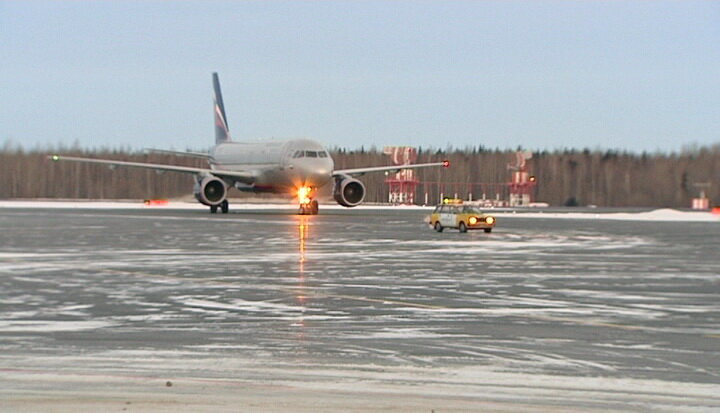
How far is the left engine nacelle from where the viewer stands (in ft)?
235

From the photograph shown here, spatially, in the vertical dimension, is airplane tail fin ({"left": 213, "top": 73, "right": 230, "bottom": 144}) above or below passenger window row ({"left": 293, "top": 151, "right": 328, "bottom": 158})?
above

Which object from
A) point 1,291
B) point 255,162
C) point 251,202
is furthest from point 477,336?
point 251,202

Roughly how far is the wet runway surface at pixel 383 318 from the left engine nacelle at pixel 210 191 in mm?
37149

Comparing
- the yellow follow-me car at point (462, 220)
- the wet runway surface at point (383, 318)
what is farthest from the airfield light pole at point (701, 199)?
the wet runway surface at point (383, 318)

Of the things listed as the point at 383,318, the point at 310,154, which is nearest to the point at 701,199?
the point at 310,154

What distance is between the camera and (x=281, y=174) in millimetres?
73062

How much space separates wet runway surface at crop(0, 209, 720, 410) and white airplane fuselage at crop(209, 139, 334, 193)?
37.6m

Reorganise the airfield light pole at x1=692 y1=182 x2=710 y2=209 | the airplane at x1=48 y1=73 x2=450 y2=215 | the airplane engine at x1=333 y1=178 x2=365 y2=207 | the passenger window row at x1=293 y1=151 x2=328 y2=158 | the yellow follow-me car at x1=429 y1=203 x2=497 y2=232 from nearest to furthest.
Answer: the yellow follow-me car at x1=429 y1=203 x2=497 y2=232, the airplane at x1=48 y1=73 x2=450 y2=215, the passenger window row at x1=293 y1=151 x2=328 y2=158, the airplane engine at x1=333 y1=178 x2=365 y2=207, the airfield light pole at x1=692 y1=182 x2=710 y2=209

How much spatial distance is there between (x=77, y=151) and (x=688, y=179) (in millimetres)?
97093

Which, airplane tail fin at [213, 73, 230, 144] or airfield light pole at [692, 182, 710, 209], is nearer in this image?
airplane tail fin at [213, 73, 230, 144]

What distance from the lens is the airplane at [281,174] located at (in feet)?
236

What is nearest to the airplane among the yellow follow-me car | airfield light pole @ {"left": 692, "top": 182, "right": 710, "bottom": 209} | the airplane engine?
the airplane engine

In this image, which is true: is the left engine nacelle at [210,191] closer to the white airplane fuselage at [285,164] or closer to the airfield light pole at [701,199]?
the white airplane fuselage at [285,164]

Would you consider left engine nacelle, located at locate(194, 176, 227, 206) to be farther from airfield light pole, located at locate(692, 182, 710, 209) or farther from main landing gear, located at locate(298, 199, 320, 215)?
airfield light pole, located at locate(692, 182, 710, 209)
